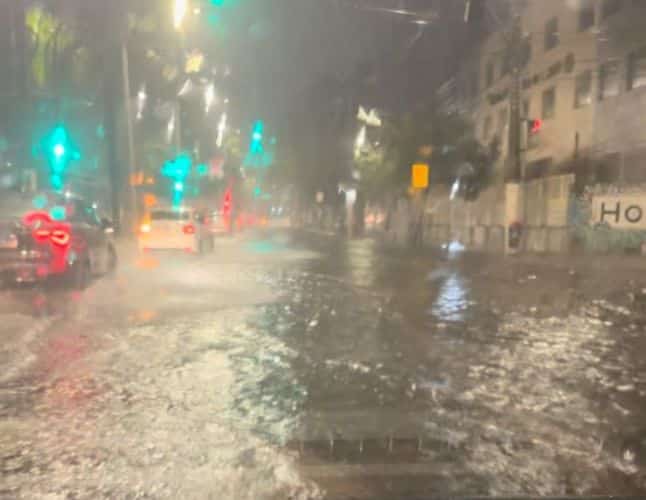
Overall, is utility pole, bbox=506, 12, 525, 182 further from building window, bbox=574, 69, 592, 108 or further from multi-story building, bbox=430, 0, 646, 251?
building window, bbox=574, 69, 592, 108

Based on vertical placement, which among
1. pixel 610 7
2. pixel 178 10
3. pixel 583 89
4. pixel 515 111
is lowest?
pixel 515 111

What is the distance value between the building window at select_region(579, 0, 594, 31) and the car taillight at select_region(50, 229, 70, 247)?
76.9 feet

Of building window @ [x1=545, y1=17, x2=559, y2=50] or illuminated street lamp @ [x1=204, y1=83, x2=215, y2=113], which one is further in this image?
illuminated street lamp @ [x1=204, y1=83, x2=215, y2=113]

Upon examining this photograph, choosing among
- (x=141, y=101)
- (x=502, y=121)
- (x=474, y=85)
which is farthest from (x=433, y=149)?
(x=141, y=101)

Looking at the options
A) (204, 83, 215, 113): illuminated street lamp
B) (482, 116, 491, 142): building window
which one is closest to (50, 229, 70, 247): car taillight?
(482, 116, 491, 142): building window

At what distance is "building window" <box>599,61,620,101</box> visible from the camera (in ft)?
92.6

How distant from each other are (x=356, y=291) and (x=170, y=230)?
29.2ft

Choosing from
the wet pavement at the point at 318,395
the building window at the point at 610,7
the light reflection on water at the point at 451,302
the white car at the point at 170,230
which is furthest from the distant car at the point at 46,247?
the building window at the point at 610,7

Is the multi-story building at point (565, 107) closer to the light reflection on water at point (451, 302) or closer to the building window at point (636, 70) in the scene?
the building window at point (636, 70)

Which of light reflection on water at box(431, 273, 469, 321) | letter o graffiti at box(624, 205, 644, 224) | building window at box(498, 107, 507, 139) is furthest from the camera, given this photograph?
building window at box(498, 107, 507, 139)

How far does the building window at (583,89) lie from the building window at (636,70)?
9.52ft

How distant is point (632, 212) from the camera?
19.9 metres

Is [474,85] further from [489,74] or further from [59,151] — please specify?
[59,151]

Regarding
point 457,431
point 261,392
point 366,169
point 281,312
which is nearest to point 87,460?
point 261,392
